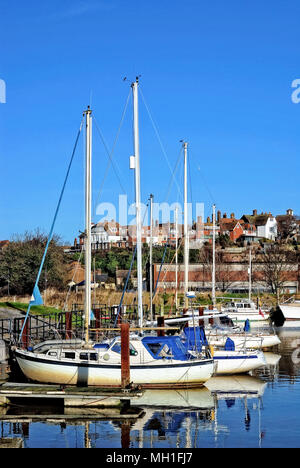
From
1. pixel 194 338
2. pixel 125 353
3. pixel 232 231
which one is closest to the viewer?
pixel 125 353

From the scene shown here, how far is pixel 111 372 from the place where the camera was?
26.2 m

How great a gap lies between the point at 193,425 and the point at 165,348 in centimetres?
611

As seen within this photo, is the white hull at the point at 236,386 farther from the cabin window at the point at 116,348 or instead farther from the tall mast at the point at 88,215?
the tall mast at the point at 88,215

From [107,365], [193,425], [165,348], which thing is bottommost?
[193,425]

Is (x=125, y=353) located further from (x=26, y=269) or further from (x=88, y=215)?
(x=26, y=269)

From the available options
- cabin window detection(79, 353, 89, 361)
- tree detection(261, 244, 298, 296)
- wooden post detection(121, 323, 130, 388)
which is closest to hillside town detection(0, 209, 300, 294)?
tree detection(261, 244, 298, 296)

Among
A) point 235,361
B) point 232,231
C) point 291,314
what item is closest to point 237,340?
point 235,361

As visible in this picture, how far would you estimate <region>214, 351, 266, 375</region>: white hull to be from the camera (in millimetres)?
31594

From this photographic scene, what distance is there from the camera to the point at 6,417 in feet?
73.3

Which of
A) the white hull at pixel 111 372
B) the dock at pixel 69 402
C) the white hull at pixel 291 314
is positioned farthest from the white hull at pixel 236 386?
the white hull at pixel 291 314

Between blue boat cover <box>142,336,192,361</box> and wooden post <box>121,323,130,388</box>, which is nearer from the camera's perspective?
wooden post <box>121,323,130,388</box>

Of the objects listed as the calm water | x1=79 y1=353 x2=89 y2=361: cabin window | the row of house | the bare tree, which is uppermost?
the row of house

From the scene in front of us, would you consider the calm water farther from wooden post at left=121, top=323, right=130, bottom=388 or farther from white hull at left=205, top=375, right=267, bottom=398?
wooden post at left=121, top=323, right=130, bottom=388

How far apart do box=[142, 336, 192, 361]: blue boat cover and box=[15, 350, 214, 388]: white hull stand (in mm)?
431
